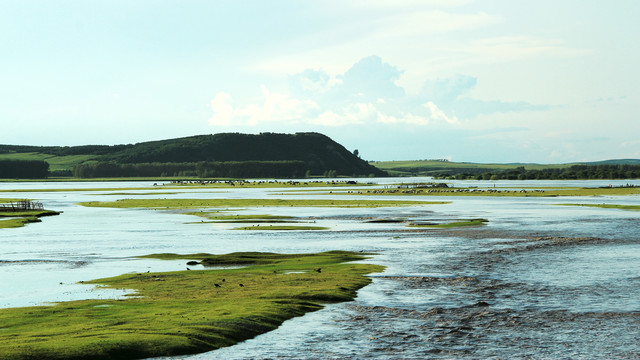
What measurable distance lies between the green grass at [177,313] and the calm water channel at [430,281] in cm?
103

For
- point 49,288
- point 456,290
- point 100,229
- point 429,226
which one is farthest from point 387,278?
point 100,229

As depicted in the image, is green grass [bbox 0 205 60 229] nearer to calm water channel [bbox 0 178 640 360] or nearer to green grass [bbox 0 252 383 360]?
calm water channel [bbox 0 178 640 360]

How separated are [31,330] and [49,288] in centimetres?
980

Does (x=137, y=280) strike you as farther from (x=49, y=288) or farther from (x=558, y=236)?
(x=558, y=236)

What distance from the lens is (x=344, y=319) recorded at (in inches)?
938

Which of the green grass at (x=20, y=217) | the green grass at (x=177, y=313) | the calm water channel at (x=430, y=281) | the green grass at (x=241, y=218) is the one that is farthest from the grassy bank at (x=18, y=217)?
the green grass at (x=177, y=313)

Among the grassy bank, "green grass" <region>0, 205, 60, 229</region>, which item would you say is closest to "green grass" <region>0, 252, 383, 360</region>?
"green grass" <region>0, 205, 60, 229</region>

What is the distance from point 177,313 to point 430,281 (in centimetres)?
1238

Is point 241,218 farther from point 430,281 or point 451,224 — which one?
point 430,281

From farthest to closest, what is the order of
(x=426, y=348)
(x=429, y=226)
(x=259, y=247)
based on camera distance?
1. (x=429, y=226)
2. (x=259, y=247)
3. (x=426, y=348)

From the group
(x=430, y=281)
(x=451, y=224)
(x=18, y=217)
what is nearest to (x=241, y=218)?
(x=451, y=224)

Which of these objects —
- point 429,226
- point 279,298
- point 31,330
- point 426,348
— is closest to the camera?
point 426,348

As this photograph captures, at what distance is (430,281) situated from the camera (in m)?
31.4

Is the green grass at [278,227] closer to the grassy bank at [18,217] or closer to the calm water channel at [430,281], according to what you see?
the calm water channel at [430,281]
